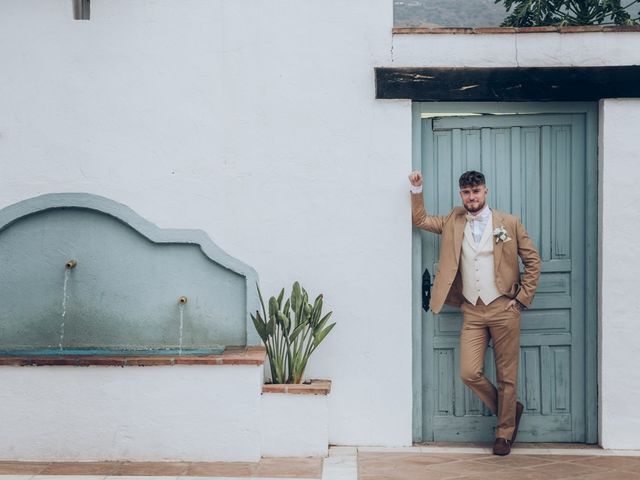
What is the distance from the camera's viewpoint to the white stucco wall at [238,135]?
300 inches

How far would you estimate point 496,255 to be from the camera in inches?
286

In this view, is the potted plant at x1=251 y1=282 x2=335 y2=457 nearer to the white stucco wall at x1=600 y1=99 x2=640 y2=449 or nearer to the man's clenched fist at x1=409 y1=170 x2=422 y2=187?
the man's clenched fist at x1=409 y1=170 x2=422 y2=187

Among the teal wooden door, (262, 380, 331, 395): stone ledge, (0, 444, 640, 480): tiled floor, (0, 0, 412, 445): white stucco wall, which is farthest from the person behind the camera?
the teal wooden door

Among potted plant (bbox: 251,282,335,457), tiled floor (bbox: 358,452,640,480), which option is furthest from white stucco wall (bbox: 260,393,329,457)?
tiled floor (bbox: 358,452,640,480)

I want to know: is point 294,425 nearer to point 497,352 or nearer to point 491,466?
point 491,466

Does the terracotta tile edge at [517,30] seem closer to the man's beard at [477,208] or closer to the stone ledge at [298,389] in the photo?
the man's beard at [477,208]

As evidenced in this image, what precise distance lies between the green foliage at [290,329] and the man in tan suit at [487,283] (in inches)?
35.9

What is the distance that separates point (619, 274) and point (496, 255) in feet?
3.40

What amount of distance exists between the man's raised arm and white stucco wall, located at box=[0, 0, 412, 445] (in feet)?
0.52

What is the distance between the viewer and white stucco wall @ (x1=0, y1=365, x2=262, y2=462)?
23.2ft

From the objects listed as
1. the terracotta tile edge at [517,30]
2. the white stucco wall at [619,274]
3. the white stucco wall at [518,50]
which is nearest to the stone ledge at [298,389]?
the white stucco wall at [619,274]

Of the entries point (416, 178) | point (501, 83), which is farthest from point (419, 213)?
point (501, 83)

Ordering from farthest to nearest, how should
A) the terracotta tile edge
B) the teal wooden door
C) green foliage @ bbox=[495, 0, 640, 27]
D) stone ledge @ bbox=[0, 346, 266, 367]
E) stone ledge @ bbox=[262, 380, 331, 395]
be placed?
green foliage @ bbox=[495, 0, 640, 27]
the teal wooden door
the terracotta tile edge
stone ledge @ bbox=[262, 380, 331, 395]
stone ledge @ bbox=[0, 346, 266, 367]

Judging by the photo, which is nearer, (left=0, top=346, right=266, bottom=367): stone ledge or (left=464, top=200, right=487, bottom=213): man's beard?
(left=0, top=346, right=266, bottom=367): stone ledge
